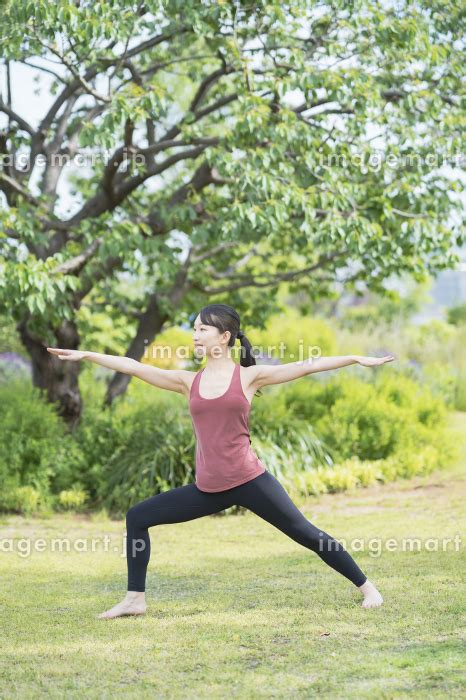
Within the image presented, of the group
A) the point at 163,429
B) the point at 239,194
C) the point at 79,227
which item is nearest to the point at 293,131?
the point at 239,194

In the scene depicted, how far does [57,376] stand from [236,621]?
5683mm

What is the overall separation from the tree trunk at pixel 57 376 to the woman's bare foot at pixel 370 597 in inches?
220

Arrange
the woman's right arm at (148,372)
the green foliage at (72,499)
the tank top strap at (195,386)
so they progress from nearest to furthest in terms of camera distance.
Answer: the tank top strap at (195,386) → the woman's right arm at (148,372) → the green foliage at (72,499)

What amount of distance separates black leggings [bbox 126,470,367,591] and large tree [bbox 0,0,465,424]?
9.94ft

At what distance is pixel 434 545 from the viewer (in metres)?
7.26

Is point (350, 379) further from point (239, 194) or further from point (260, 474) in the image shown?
point (260, 474)

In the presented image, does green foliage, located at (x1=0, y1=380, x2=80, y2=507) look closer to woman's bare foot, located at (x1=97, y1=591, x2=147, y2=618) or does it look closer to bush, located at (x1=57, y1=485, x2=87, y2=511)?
bush, located at (x1=57, y1=485, x2=87, y2=511)

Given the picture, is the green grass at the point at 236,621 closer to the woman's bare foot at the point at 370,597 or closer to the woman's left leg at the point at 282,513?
the woman's bare foot at the point at 370,597

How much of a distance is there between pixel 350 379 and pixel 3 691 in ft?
27.3

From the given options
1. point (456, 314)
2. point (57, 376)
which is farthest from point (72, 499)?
point (456, 314)

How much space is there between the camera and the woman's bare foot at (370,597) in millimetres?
5309

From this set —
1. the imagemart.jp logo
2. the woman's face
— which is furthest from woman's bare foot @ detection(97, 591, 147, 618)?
the imagemart.jp logo

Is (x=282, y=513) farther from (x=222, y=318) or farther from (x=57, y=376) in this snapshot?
(x=57, y=376)

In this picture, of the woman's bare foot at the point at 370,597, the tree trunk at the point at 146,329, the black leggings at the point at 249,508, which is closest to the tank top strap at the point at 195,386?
the black leggings at the point at 249,508
